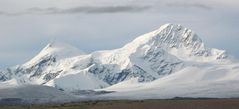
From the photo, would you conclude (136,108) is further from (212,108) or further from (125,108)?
(212,108)

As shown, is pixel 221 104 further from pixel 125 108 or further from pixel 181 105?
pixel 125 108

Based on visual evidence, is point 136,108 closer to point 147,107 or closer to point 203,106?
point 147,107

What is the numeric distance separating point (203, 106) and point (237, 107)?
8603 millimetres

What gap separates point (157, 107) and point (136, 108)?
5572 millimetres

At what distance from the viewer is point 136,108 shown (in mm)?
195500

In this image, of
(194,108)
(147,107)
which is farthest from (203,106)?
(147,107)

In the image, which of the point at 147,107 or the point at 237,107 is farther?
the point at 147,107

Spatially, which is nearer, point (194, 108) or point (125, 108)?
point (194, 108)

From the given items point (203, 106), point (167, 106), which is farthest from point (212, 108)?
point (167, 106)

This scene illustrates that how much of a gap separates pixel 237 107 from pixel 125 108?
31037 mm

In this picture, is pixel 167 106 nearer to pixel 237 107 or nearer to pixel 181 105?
pixel 181 105

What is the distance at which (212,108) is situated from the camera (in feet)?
600

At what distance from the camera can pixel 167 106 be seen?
7726 inches

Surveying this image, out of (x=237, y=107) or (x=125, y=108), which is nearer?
(x=237, y=107)
